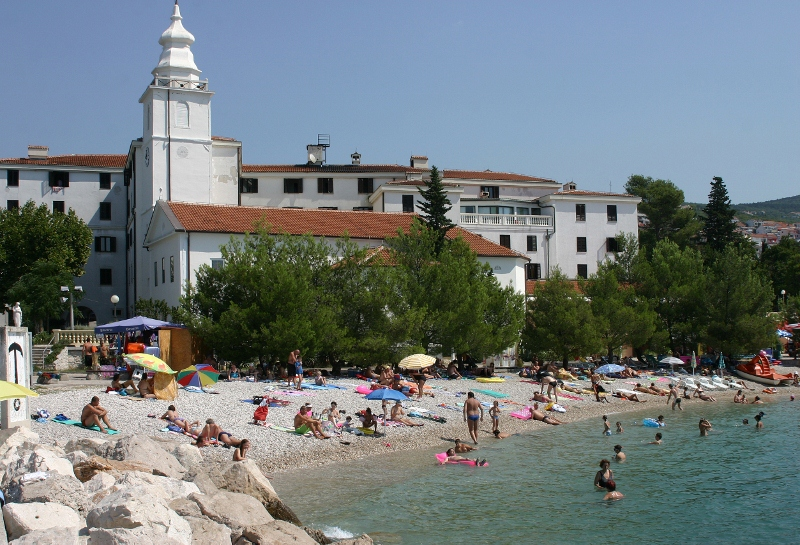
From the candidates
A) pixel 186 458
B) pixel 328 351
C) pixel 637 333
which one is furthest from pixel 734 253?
pixel 186 458

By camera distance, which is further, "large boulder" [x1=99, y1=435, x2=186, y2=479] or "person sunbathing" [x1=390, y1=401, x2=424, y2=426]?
"person sunbathing" [x1=390, y1=401, x2=424, y2=426]

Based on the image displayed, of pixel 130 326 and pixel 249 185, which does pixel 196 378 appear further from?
pixel 249 185

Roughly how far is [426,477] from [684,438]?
12.0m

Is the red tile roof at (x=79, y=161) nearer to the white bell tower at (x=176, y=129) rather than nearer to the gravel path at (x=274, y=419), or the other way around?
the white bell tower at (x=176, y=129)

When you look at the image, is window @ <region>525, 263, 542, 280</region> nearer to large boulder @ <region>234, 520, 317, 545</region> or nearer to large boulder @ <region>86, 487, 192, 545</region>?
large boulder @ <region>234, 520, 317, 545</region>

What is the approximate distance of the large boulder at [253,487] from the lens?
15655 millimetres

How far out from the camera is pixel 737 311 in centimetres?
4725

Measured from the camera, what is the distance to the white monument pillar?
1803cm

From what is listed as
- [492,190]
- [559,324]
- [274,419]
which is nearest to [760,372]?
[559,324]

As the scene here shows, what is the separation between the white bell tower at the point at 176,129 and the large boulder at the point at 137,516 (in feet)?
126

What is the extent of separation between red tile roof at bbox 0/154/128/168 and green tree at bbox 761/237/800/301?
179ft

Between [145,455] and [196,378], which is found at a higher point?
[196,378]

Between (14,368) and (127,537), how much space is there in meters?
9.19

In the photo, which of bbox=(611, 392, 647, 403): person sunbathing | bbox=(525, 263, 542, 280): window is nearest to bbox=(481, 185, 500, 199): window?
bbox=(525, 263, 542, 280): window
